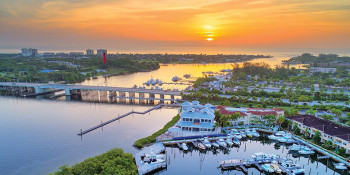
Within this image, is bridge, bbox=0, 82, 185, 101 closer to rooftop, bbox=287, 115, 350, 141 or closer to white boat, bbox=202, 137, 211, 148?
white boat, bbox=202, 137, 211, 148

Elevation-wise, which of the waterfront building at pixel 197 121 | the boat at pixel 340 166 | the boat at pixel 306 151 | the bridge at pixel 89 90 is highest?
the bridge at pixel 89 90

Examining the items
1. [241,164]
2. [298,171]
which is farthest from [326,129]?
[241,164]

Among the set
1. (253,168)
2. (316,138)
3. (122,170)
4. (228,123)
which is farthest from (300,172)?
(122,170)

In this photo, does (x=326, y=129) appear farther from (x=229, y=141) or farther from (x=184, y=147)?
(x=184, y=147)

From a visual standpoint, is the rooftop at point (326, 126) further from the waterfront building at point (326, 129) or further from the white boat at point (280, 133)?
the white boat at point (280, 133)

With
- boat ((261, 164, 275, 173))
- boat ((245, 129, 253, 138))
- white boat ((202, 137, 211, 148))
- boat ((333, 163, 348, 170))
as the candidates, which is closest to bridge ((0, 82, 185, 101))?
boat ((245, 129, 253, 138))

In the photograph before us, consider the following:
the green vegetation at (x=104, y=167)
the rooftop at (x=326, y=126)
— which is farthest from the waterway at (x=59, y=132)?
the rooftop at (x=326, y=126)
